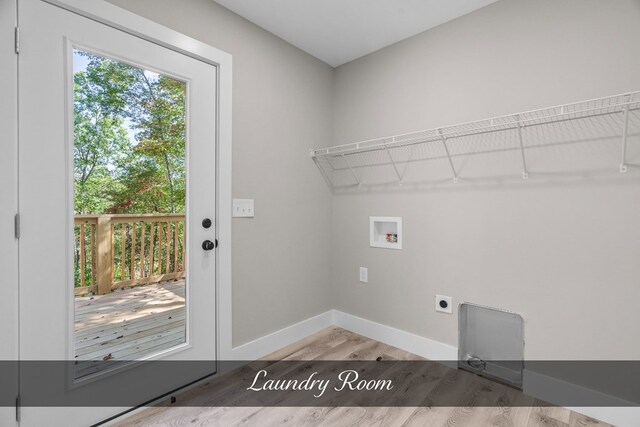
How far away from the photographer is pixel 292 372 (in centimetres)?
204

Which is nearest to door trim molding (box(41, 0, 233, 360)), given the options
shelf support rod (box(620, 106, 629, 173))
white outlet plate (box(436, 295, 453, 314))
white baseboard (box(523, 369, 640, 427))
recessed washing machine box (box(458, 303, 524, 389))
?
white outlet plate (box(436, 295, 453, 314))

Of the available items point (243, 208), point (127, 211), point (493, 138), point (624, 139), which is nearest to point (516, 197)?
point (493, 138)

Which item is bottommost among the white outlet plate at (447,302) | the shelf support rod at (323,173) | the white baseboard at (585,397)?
the white baseboard at (585,397)

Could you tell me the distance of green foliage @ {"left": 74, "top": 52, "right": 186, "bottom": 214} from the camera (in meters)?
1.48

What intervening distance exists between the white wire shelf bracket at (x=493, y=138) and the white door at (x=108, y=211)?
1.17 m

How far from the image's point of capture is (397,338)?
237cm

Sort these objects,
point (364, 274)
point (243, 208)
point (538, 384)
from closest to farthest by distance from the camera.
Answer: point (538, 384) → point (243, 208) → point (364, 274)

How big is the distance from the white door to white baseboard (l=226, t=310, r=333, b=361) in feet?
0.78

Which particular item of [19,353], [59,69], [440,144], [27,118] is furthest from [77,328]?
[440,144]

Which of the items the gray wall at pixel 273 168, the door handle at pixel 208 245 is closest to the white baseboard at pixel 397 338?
the gray wall at pixel 273 168

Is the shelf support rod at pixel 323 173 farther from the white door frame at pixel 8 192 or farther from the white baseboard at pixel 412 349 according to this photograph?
the white door frame at pixel 8 192

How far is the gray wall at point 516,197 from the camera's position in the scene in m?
1.54

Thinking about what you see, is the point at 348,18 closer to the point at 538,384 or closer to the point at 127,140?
the point at 127,140

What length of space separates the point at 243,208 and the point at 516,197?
1698mm
